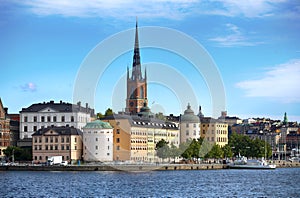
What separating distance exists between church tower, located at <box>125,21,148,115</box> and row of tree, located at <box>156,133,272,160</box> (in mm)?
27247

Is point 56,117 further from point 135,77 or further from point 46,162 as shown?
point 135,77

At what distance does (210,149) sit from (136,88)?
46.4m

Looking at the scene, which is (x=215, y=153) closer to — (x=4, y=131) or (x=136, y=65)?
(x=4, y=131)

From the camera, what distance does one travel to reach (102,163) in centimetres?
12319

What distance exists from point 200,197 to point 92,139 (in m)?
61.6

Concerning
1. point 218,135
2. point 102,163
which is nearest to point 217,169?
point 102,163

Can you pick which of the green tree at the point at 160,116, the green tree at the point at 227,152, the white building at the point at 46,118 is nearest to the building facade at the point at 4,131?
the white building at the point at 46,118

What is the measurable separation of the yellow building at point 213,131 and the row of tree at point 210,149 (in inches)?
131

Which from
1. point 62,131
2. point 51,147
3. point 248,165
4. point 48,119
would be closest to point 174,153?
point 248,165

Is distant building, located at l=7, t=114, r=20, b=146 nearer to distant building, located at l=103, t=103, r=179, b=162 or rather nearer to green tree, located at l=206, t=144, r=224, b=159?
distant building, located at l=103, t=103, r=179, b=162

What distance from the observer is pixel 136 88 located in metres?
189

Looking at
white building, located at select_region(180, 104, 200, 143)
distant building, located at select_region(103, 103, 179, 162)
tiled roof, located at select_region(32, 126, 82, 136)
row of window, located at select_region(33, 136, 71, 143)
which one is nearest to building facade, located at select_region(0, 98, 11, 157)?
tiled roof, located at select_region(32, 126, 82, 136)

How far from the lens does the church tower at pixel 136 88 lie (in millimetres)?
186000

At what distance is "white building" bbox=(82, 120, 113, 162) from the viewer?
128125 millimetres
